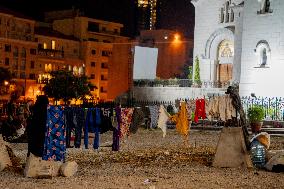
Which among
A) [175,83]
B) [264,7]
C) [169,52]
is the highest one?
[264,7]

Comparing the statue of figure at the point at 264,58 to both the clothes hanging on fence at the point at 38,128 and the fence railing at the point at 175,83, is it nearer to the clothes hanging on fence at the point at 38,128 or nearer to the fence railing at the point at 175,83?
the fence railing at the point at 175,83

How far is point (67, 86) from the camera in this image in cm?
5009

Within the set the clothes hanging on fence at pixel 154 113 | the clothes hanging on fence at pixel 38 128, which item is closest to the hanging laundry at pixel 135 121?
the clothes hanging on fence at pixel 38 128

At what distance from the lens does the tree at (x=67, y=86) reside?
4972 centimetres

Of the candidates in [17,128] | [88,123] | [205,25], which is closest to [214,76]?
[205,25]

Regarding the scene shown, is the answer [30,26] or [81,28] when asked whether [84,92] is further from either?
[81,28]

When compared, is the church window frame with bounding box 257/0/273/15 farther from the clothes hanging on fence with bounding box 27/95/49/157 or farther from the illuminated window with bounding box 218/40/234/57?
the clothes hanging on fence with bounding box 27/95/49/157

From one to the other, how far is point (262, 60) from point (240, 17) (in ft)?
15.3

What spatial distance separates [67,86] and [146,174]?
39.6 m

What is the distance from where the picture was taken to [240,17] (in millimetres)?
38219

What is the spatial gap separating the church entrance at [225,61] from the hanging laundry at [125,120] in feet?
82.4

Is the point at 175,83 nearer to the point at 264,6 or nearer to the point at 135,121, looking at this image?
the point at 264,6

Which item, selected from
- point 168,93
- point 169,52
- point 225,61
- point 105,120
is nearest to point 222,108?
point 105,120

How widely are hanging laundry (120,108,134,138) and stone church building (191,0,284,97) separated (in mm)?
19573
